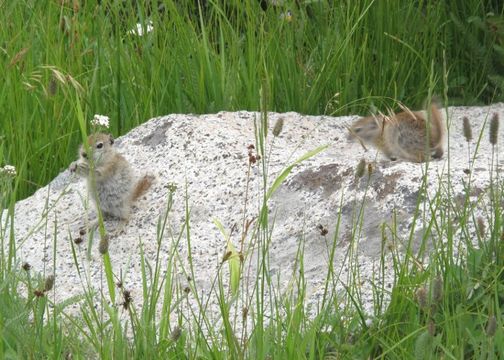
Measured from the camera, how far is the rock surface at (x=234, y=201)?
3842 mm

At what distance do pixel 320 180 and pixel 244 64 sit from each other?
1390 millimetres

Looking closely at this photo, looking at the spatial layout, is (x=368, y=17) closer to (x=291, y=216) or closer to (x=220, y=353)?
(x=291, y=216)

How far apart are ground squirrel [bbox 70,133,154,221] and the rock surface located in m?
0.06

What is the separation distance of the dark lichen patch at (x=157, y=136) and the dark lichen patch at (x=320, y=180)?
853 mm

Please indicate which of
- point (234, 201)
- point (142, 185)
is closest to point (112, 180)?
point (142, 185)

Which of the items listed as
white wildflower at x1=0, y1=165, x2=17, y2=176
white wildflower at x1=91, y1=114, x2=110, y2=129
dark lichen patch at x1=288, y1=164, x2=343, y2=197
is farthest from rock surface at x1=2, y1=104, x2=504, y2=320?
white wildflower at x1=91, y1=114, x2=110, y2=129

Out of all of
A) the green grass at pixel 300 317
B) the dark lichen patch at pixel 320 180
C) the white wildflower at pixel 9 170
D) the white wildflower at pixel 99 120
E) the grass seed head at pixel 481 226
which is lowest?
the green grass at pixel 300 317

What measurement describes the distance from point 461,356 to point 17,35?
141 inches

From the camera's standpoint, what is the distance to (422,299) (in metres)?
2.66

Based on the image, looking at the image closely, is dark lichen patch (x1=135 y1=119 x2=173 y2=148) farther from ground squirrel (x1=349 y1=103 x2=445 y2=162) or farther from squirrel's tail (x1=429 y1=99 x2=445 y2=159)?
squirrel's tail (x1=429 y1=99 x2=445 y2=159)

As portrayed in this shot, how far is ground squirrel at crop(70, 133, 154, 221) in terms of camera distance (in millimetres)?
4395

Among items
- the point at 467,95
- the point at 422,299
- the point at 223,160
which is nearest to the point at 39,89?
the point at 223,160

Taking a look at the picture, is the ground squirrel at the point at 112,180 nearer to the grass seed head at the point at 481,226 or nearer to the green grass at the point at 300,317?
the green grass at the point at 300,317

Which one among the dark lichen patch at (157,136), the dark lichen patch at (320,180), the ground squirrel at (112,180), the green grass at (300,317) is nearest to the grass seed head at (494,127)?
→ the green grass at (300,317)
